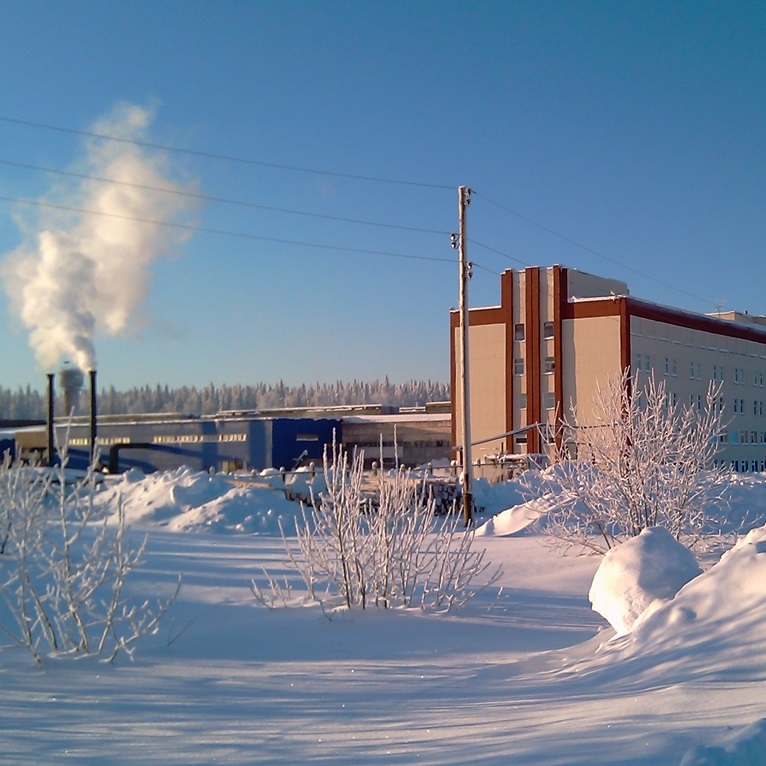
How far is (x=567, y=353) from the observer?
147 feet

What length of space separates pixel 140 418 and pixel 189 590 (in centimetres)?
5907

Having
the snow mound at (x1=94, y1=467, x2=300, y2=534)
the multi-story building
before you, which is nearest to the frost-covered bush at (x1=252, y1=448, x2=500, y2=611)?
the snow mound at (x1=94, y1=467, x2=300, y2=534)

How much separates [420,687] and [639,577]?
2.64 m

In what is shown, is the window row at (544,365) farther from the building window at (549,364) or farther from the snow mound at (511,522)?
the snow mound at (511,522)

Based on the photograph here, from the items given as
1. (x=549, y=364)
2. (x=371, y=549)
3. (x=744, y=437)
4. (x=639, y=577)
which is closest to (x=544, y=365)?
(x=549, y=364)

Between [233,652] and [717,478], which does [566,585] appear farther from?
[233,652]

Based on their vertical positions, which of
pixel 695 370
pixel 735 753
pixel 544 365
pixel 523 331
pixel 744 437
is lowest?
pixel 735 753

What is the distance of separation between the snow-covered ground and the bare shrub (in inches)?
121

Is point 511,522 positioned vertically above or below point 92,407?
below

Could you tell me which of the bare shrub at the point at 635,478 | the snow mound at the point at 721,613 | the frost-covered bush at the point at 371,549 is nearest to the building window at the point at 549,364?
the bare shrub at the point at 635,478

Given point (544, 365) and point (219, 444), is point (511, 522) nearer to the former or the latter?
point (544, 365)

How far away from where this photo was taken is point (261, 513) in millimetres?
22906

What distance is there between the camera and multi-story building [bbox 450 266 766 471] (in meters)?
43.7

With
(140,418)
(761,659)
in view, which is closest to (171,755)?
(761,659)
